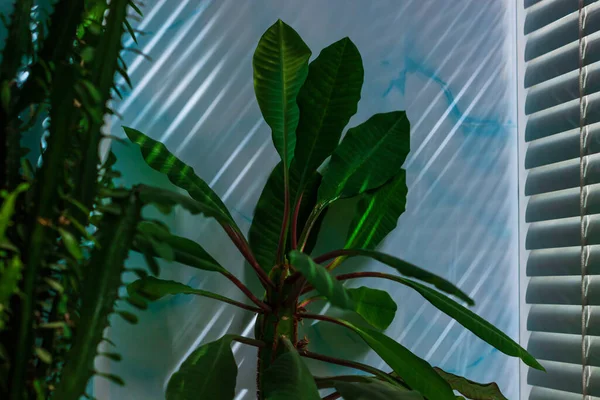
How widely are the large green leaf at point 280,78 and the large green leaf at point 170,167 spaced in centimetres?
14

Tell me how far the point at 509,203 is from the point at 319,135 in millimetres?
555

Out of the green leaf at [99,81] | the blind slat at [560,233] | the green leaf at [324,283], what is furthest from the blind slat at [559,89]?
the green leaf at [99,81]

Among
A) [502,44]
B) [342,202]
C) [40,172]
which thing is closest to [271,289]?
[342,202]

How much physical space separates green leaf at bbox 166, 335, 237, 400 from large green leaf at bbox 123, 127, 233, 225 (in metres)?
0.20

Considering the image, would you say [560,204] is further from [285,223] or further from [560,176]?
[285,223]

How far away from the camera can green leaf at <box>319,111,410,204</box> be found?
99cm

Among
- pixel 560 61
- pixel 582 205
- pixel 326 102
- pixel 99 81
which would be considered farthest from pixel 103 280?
pixel 560 61

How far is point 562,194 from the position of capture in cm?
120

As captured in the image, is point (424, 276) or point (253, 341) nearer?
point (424, 276)

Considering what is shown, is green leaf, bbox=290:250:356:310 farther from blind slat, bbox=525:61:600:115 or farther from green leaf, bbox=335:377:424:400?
blind slat, bbox=525:61:600:115

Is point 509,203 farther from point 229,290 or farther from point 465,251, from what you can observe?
point 229,290

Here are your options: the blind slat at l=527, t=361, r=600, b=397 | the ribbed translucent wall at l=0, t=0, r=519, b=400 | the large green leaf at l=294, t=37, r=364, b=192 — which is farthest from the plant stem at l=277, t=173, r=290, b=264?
the blind slat at l=527, t=361, r=600, b=397

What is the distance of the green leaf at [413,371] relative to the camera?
794mm

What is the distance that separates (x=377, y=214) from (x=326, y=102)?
221 mm
